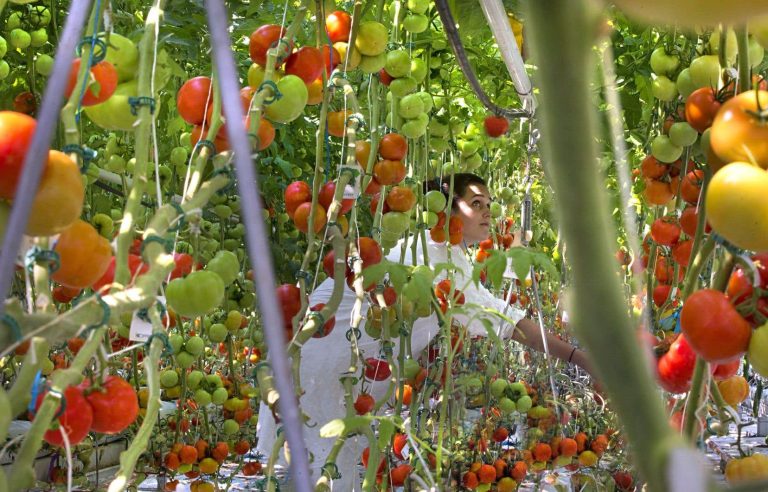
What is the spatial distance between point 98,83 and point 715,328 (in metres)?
0.51

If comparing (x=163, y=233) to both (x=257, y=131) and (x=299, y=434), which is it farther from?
(x=299, y=434)

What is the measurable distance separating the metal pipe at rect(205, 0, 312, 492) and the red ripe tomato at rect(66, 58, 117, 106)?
420 mm

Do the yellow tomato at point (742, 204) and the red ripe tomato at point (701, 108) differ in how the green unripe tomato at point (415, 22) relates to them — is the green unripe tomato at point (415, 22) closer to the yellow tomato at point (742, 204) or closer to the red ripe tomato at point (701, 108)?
the red ripe tomato at point (701, 108)

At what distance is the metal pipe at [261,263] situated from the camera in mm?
217

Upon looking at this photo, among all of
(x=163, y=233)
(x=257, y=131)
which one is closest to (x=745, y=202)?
(x=163, y=233)

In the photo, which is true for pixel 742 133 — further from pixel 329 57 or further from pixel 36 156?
pixel 329 57

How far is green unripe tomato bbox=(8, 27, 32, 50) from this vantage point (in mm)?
1675

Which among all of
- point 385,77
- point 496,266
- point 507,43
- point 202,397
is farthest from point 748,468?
point 202,397

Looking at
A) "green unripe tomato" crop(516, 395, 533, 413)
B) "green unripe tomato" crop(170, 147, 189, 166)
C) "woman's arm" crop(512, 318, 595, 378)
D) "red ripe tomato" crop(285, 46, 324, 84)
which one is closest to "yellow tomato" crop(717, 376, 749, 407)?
"red ripe tomato" crop(285, 46, 324, 84)

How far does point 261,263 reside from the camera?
0.24 meters

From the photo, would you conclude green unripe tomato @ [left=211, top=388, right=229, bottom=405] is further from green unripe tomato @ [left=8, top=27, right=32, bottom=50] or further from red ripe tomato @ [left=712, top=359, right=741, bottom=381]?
red ripe tomato @ [left=712, top=359, right=741, bottom=381]

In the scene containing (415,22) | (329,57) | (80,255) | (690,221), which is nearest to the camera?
(80,255)

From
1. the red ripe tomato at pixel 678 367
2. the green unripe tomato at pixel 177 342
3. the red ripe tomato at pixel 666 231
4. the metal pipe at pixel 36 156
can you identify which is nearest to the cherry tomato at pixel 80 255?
the metal pipe at pixel 36 156

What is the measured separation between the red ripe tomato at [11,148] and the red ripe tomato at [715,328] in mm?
445
